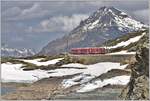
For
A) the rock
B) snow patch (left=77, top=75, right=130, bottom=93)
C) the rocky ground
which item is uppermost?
the rock

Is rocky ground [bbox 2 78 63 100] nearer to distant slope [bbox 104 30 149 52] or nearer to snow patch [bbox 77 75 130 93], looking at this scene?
snow patch [bbox 77 75 130 93]

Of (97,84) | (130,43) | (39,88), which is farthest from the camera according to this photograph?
(130,43)

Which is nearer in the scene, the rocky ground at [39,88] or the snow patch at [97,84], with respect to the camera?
the snow patch at [97,84]

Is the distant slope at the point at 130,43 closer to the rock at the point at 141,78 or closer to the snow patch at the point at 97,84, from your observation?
the snow patch at the point at 97,84

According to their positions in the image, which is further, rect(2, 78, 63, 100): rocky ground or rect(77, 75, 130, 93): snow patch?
rect(2, 78, 63, 100): rocky ground

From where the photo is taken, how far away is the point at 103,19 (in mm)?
185750

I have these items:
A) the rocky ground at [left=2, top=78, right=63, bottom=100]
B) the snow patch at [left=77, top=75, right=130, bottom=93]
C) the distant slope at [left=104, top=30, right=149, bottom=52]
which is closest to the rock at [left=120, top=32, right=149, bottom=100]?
the distant slope at [left=104, top=30, right=149, bottom=52]

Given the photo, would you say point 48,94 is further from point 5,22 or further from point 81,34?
point 81,34

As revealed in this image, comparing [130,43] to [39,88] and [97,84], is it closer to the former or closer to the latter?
[97,84]

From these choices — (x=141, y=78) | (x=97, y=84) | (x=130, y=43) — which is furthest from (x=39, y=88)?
(x=141, y=78)

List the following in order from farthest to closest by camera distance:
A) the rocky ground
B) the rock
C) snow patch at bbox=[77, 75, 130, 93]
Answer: the rocky ground < snow patch at bbox=[77, 75, 130, 93] < the rock

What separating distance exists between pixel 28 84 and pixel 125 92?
6.10m

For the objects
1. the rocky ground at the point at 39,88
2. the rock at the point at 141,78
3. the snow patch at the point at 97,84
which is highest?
the rock at the point at 141,78

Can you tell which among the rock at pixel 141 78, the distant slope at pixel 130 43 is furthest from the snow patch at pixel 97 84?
the rock at pixel 141 78
